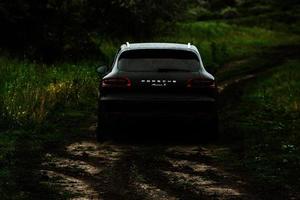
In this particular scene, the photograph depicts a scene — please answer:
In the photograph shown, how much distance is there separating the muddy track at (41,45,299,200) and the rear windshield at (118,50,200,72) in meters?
1.40

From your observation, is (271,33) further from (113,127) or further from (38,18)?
(113,127)

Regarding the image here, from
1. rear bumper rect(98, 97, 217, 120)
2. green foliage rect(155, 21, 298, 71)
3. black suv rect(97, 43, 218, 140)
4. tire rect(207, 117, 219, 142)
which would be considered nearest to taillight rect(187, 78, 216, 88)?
black suv rect(97, 43, 218, 140)

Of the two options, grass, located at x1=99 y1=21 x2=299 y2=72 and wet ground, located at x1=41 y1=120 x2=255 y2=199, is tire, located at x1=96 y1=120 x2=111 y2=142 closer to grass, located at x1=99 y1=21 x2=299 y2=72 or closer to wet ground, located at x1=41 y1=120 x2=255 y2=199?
wet ground, located at x1=41 y1=120 x2=255 y2=199

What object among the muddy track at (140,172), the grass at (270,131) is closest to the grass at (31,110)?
the muddy track at (140,172)

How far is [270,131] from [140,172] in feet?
15.0

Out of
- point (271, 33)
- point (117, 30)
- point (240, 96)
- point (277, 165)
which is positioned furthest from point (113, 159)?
point (271, 33)

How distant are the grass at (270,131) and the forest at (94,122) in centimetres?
2

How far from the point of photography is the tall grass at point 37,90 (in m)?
13.2

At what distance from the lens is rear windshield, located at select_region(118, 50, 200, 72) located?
37.9ft

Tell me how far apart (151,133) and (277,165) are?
12.4 ft

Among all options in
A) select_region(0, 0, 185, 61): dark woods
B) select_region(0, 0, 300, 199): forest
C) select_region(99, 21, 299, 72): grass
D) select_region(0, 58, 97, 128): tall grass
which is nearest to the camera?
select_region(0, 0, 300, 199): forest

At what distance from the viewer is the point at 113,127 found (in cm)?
1165

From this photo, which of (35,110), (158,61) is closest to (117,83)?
(158,61)

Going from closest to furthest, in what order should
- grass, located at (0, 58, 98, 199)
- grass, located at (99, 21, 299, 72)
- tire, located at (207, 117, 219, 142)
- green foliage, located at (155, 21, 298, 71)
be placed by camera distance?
grass, located at (0, 58, 98, 199) < tire, located at (207, 117, 219, 142) < grass, located at (99, 21, 299, 72) < green foliage, located at (155, 21, 298, 71)
